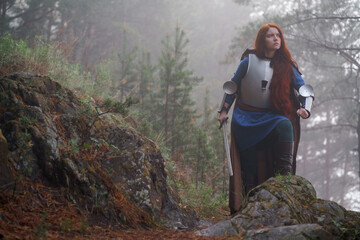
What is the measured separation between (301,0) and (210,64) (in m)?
13.0

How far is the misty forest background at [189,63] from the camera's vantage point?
661 cm

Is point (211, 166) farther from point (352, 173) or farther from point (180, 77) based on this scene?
point (352, 173)

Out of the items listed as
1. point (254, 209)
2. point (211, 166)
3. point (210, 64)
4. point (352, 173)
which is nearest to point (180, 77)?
point (211, 166)

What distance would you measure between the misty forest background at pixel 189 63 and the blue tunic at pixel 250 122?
106cm

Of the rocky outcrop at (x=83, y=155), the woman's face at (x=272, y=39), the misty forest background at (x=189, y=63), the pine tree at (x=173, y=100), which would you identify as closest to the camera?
the rocky outcrop at (x=83, y=155)

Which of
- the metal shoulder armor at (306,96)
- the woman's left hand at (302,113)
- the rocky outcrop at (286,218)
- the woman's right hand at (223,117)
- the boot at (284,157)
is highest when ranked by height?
the metal shoulder armor at (306,96)

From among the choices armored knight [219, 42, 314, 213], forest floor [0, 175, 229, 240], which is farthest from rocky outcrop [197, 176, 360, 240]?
armored knight [219, 42, 314, 213]

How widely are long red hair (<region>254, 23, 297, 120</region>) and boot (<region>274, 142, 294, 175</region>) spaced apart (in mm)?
439

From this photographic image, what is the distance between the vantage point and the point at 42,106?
331 centimetres

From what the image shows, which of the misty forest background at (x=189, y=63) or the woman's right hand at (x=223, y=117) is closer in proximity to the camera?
the woman's right hand at (x=223, y=117)

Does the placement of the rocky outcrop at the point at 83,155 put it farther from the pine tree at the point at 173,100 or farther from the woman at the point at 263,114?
the pine tree at the point at 173,100

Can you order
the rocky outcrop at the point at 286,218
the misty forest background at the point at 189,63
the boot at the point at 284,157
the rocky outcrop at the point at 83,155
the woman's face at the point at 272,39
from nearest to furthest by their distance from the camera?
the rocky outcrop at the point at 286,218
the rocky outcrop at the point at 83,155
the boot at the point at 284,157
the woman's face at the point at 272,39
the misty forest background at the point at 189,63

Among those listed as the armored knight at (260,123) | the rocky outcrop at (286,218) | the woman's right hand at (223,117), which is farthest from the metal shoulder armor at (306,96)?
the rocky outcrop at (286,218)

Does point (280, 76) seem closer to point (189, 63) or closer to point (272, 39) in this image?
point (272, 39)
